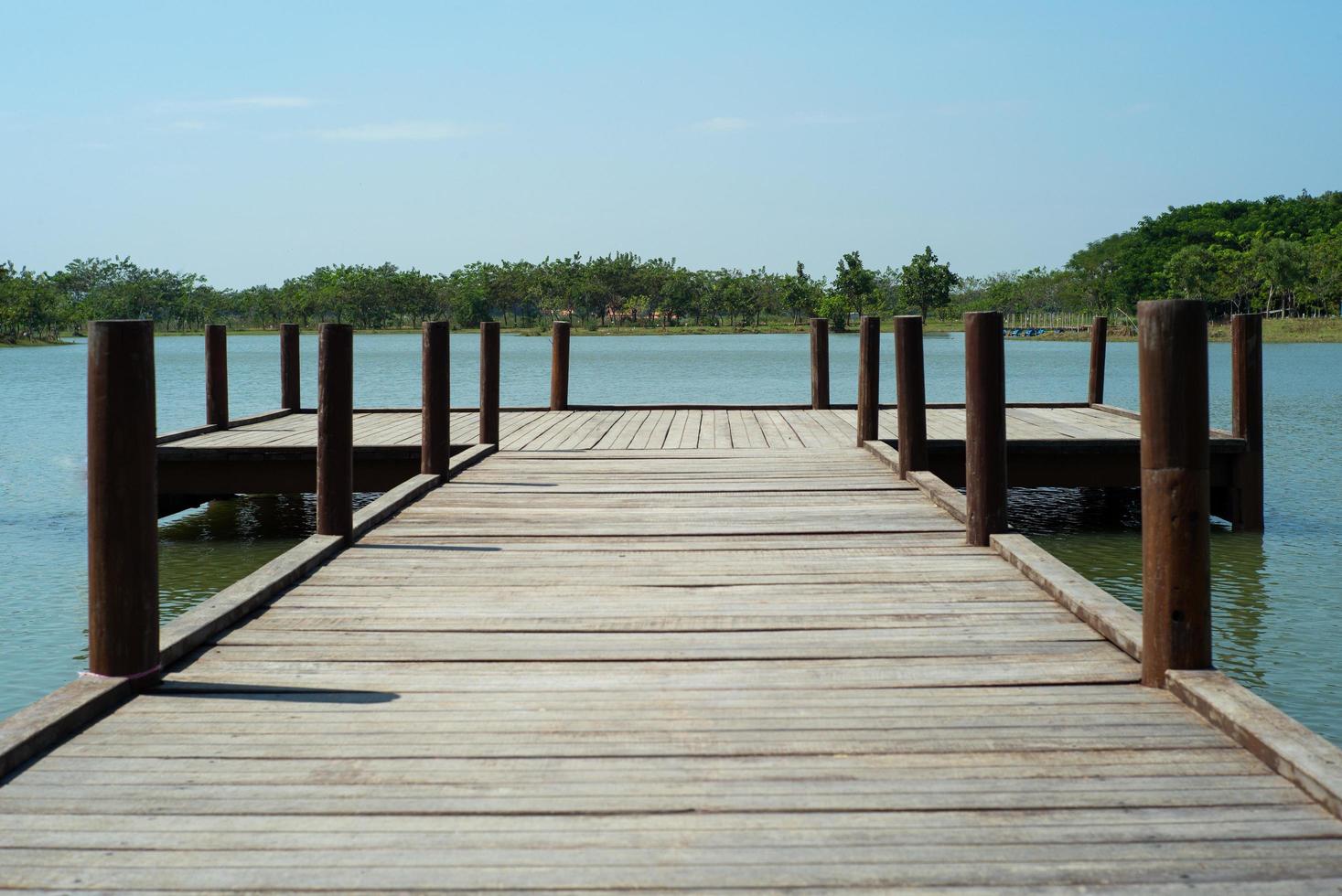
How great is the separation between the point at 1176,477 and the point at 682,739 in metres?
1.61

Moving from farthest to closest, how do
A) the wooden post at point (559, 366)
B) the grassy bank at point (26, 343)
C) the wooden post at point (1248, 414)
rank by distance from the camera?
the grassy bank at point (26, 343)
the wooden post at point (559, 366)
the wooden post at point (1248, 414)

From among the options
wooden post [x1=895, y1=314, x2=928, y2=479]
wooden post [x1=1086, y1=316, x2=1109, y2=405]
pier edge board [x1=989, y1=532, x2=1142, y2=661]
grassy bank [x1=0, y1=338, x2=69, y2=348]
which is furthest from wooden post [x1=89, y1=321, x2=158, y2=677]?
grassy bank [x1=0, y1=338, x2=69, y2=348]

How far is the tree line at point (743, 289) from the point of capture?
88.3m

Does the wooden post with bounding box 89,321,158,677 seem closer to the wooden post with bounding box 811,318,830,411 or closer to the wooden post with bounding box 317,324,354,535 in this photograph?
the wooden post with bounding box 317,324,354,535

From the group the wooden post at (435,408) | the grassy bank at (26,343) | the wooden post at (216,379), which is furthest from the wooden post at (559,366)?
the grassy bank at (26,343)

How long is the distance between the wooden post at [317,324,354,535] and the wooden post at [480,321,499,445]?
3.71 meters

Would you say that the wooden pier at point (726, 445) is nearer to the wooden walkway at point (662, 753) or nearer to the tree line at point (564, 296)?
the wooden walkway at point (662, 753)

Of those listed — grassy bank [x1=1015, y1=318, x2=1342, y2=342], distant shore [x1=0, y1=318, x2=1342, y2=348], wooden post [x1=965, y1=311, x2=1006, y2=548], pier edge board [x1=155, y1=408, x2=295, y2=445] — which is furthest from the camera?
distant shore [x1=0, y1=318, x2=1342, y2=348]

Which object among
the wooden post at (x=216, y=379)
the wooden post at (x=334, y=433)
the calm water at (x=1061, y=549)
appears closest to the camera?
the wooden post at (x=334, y=433)

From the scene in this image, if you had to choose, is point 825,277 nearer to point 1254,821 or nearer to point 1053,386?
point 1053,386

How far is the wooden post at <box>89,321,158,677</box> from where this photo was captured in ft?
11.6

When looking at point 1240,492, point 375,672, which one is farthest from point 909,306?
point 375,672

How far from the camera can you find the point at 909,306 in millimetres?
119438

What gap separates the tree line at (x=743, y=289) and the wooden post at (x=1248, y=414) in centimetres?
7888
